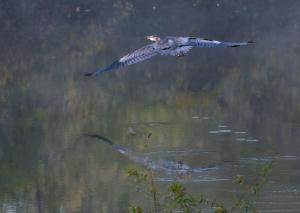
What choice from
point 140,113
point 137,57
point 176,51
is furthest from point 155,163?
point 140,113

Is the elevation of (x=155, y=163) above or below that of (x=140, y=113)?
below

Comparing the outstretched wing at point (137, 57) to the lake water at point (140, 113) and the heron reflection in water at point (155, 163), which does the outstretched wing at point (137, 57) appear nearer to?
the lake water at point (140, 113)

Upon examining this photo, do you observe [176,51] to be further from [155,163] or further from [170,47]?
[155,163]

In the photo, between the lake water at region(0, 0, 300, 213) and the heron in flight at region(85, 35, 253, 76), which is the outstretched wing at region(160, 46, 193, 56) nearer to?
the heron in flight at region(85, 35, 253, 76)

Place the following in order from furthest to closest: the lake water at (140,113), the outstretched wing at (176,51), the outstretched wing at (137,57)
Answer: the lake water at (140,113) < the outstretched wing at (137,57) < the outstretched wing at (176,51)

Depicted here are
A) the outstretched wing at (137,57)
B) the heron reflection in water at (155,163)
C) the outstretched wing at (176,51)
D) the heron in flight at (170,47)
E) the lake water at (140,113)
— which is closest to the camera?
the heron in flight at (170,47)

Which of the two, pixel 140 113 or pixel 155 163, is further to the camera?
pixel 140 113

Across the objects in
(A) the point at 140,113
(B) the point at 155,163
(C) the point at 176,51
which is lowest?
(B) the point at 155,163

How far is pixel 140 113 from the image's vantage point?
44.7 feet

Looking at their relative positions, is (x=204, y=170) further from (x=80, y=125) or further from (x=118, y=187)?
(x=80, y=125)

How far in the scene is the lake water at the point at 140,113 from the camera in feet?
31.9

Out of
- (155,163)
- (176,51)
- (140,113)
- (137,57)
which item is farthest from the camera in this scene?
(140,113)

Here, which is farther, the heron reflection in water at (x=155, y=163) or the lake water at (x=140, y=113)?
the heron reflection in water at (x=155, y=163)

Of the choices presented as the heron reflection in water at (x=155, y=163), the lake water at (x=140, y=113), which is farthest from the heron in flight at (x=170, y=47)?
the heron reflection in water at (x=155, y=163)
